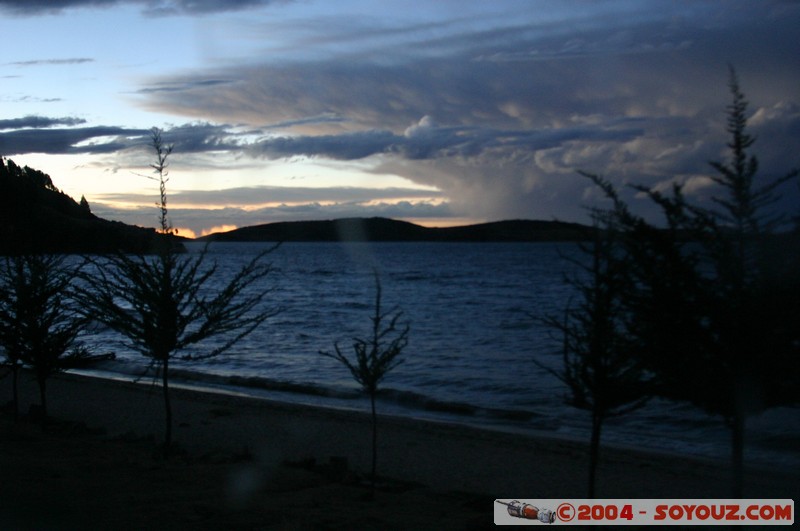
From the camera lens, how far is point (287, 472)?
10.7 metres

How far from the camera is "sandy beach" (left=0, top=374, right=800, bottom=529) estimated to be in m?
8.02

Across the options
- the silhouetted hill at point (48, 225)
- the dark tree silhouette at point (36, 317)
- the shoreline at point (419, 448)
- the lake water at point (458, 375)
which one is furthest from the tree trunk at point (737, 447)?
the dark tree silhouette at point (36, 317)

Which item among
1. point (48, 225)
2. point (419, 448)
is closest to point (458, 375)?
point (419, 448)

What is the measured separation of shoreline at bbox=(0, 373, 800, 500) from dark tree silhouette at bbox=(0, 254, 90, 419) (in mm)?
1968

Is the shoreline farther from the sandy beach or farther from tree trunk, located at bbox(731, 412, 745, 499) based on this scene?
tree trunk, located at bbox(731, 412, 745, 499)

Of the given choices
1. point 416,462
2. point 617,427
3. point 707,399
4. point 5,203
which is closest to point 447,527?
point 707,399

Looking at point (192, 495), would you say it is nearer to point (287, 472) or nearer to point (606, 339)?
point (287, 472)

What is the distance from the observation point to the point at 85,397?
64.3 feet

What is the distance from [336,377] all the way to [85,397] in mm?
7622

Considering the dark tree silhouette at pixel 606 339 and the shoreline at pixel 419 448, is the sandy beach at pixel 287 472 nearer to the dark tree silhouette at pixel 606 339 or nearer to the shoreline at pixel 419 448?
the shoreline at pixel 419 448

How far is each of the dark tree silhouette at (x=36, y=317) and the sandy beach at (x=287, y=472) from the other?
1.37 meters

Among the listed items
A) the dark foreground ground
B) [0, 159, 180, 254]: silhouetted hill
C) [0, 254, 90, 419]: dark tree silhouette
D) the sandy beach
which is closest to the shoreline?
the sandy beach

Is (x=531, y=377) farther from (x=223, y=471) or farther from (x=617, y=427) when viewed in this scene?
(x=223, y=471)

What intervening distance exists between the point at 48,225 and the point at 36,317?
22792mm
